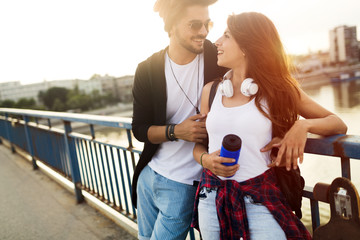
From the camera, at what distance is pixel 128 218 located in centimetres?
275

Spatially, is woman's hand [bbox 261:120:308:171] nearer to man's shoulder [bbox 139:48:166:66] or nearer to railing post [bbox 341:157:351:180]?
railing post [bbox 341:157:351:180]

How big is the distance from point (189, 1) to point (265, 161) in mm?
931

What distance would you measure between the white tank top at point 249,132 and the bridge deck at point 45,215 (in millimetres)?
1836

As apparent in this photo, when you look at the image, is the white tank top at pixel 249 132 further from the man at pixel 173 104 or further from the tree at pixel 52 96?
the tree at pixel 52 96

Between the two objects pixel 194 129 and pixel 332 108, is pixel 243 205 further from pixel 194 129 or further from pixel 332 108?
pixel 332 108

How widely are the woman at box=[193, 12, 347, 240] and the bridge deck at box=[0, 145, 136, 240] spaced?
1.74 meters

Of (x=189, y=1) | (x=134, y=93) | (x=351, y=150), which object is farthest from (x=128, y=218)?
(x=351, y=150)

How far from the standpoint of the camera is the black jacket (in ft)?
5.42

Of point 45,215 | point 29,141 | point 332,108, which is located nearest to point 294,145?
point 45,215

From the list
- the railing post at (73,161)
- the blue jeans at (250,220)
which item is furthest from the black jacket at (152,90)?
the railing post at (73,161)

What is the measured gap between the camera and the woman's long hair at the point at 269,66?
120 centimetres

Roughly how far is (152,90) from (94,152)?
1689 millimetres

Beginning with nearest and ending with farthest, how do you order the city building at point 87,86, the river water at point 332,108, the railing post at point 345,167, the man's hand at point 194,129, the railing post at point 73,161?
the railing post at point 345,167
the man's hand at point 194,129
the railing post at point 73,161
the river water at point 332,108
the city building at point 87,86

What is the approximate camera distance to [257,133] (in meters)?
1.21
